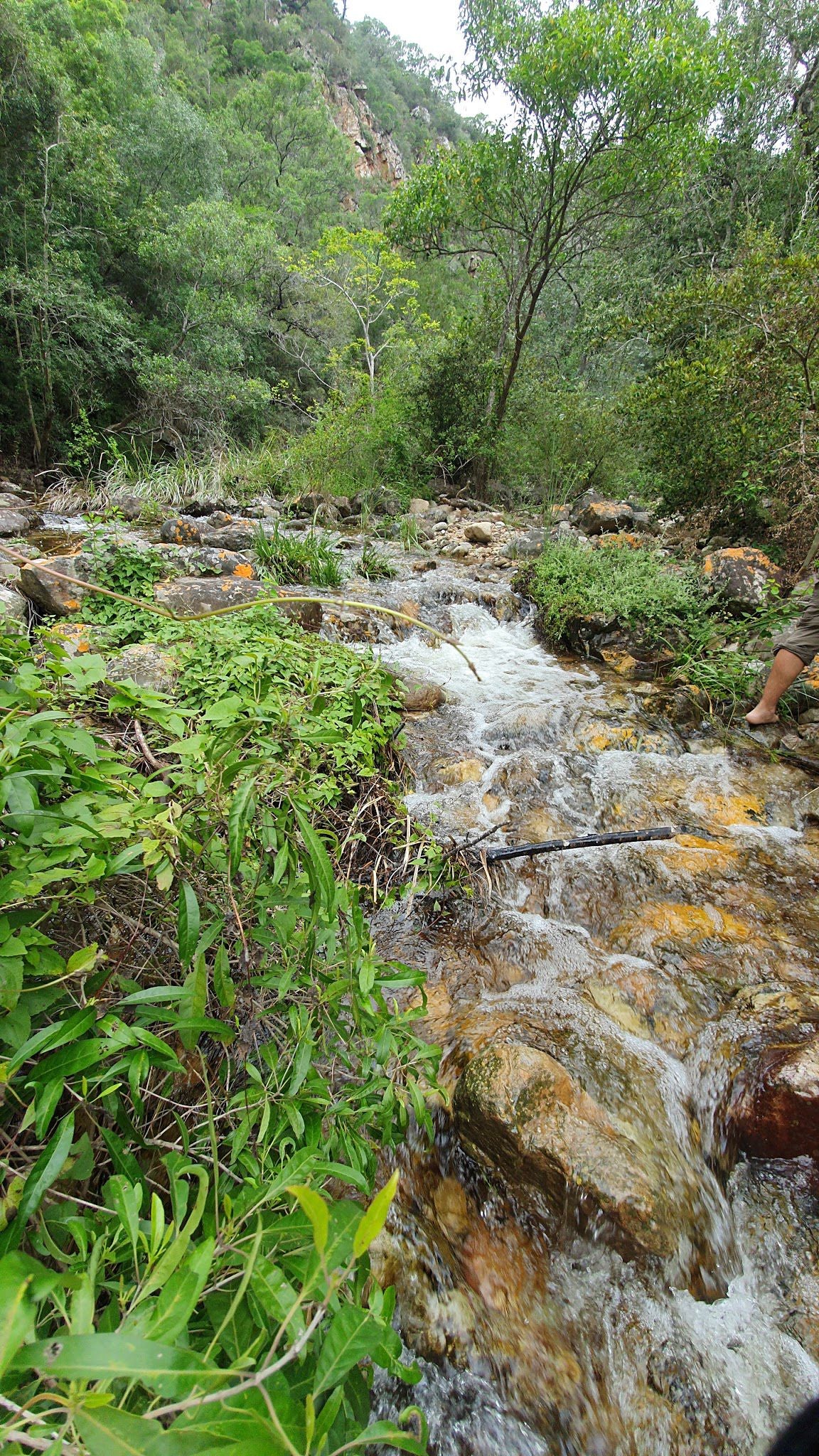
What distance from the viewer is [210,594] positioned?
3.95m

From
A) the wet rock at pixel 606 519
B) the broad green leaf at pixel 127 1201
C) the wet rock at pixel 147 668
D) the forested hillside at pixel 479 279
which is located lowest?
the wet rock at pixel 147 668

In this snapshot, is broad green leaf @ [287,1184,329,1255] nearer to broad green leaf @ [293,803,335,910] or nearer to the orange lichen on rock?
broad green leaf @ [293,803,335,910]

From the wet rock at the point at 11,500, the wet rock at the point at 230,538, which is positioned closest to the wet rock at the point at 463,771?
the wet rock at the point at 230,538

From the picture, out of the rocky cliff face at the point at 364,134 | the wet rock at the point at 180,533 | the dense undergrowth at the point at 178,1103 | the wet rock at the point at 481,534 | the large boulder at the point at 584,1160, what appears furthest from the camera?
the rocky cliff face at the point at 364,134

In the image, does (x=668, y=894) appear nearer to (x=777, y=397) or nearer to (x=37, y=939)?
(x=37, y=939)

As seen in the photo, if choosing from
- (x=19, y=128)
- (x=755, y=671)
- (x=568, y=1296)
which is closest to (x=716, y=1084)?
(x=568, y=1296)

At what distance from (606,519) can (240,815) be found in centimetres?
962

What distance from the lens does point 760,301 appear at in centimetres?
565

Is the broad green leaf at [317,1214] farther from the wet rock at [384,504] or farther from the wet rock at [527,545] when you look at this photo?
the wet rock at [384,504]

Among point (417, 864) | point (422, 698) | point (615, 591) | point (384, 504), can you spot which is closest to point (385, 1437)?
point (417, 864)

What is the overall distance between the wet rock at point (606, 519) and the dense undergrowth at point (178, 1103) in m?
9.10

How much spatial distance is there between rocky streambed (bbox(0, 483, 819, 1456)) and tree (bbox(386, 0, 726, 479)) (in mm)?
10517

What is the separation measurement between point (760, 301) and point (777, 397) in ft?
3.48

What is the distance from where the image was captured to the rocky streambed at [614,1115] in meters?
1.33
